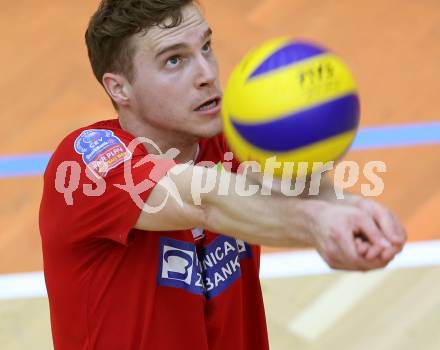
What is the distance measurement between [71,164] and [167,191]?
36cm

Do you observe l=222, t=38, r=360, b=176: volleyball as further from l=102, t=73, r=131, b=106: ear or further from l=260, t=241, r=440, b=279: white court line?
l=260, t=241, r=440, b=279: white court line

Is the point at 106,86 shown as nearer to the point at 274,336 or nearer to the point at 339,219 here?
the point at 339,219

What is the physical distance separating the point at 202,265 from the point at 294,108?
3.13 ft

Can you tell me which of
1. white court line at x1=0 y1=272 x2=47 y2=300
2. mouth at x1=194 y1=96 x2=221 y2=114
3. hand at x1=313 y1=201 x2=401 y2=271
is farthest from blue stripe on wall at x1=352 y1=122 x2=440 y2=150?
hand at x1=313 y1=201 x2=401 y2=271

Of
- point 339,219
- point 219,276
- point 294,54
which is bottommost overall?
point 219,276

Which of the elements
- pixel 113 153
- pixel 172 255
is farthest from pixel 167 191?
pixel 172 255

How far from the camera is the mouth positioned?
8.80 feet

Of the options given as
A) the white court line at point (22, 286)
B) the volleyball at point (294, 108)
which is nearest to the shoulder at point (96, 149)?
the volleyball at point (294, 108)

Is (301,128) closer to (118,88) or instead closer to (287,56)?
(287,56)

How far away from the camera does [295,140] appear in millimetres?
1961

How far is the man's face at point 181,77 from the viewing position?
105 inches

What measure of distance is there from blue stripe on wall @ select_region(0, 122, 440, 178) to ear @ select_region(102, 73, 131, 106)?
2.60 m

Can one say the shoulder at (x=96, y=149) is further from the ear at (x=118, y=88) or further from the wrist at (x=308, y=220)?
the wrist at (x=308, y=220)

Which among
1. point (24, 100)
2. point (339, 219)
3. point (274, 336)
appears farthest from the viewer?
point (24, 100)
